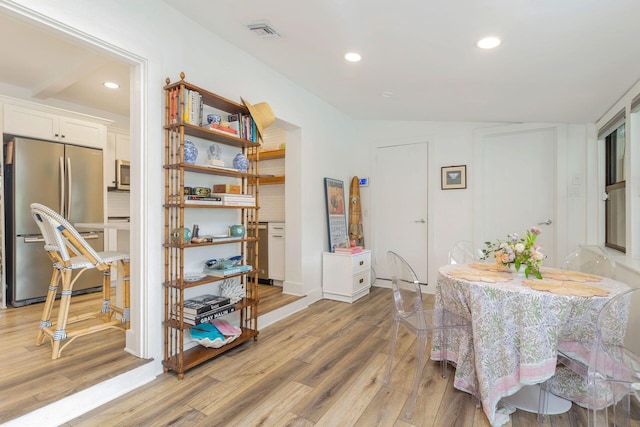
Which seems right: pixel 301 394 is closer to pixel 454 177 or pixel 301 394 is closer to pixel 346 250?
pixel 346 250

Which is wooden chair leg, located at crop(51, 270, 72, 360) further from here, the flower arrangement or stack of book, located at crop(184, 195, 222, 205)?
the flower arrangement

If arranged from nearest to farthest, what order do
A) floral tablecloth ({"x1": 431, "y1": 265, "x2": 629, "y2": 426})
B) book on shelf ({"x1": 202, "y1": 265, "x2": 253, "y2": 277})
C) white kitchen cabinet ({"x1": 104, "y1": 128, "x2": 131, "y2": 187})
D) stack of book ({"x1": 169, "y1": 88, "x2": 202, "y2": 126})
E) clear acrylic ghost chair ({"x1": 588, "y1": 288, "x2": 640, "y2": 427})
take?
clear acrylic ghost chair ({"x1": 588, "y1": 288, "x2": 640, "y2": 427}), floral tablecloth ({"x1": 431, "y1": 265, "x2": 629, "y2": 426}), stack of book ({"x1": 169, "y1": 88, "x2": 202, "y2": 126}), book on shelf ({"x1": 202, "y1": 265, "x2": 253, "y2": 277}), white kitchen cabinet ({"x1": 104, "y1": 128, "x2": 131, "y2": 187})

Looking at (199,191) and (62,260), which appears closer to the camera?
(62,260)

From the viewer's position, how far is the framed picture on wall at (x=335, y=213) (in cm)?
424

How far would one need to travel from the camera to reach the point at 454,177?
431 centimetres

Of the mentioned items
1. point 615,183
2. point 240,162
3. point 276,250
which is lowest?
point 276,250

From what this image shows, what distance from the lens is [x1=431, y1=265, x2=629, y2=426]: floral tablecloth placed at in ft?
5.46

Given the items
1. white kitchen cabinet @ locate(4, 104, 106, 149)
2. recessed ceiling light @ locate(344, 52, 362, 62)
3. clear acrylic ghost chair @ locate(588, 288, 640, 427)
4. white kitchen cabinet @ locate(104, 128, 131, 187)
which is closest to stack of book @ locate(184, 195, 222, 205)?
recessed ceiling light @ locate(344, 52, 362, 62)

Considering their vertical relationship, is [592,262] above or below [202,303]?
above

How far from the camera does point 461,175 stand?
14.0 feet

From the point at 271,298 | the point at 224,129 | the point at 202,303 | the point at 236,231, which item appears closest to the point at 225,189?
the point at 236,231

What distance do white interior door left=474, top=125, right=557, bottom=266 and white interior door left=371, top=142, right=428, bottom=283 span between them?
72cm

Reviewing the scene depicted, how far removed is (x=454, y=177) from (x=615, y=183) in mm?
1613

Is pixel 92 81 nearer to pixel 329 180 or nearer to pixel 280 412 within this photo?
pixel 329 180
